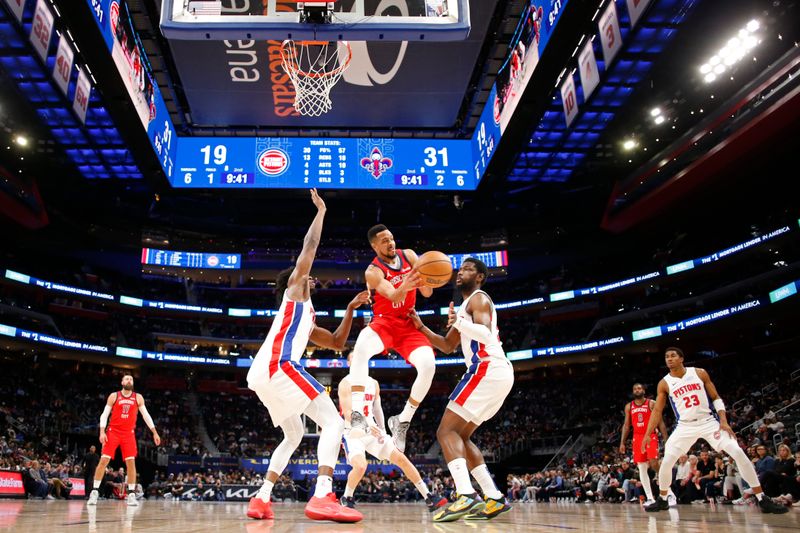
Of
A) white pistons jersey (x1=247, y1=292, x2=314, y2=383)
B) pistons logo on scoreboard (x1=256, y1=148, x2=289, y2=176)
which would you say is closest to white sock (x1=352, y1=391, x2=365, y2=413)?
white pistons jersey (x1=247, y1=292, x2=314, y2=383)

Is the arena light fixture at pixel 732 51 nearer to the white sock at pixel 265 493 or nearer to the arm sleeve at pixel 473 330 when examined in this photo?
the arm sleeve at pixel 473 330

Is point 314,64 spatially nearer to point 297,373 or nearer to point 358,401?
point 358,401

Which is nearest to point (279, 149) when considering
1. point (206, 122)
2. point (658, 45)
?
point (206, 122)

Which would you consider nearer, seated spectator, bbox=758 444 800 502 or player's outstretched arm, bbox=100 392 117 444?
player's outstretched arm, bbox=100 392 117 444

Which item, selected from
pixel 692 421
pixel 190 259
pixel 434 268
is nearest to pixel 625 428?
pixel 692 421

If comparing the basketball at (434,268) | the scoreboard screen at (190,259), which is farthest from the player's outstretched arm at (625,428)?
the scoreboard screen at (190,259)

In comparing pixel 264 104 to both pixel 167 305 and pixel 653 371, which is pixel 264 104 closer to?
pixel 167 305

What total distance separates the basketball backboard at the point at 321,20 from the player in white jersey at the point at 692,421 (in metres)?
5.25

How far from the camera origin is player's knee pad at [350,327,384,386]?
20.9 ft

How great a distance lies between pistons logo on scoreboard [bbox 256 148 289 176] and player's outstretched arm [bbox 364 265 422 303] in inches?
529

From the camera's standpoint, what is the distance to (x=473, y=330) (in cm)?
570

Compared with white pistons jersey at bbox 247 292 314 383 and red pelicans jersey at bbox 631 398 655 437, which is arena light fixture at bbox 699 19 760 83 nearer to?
red pelicans jersey at bbox 631 398 655 437

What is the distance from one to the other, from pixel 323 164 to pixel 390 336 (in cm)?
1326

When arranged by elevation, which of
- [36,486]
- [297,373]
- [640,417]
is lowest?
[36,486]
